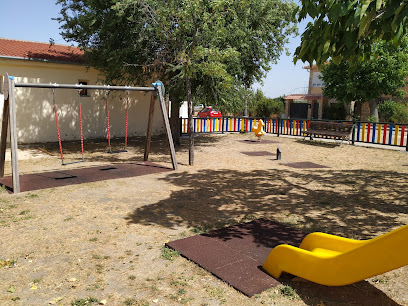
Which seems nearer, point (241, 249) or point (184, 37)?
point (241, 249)

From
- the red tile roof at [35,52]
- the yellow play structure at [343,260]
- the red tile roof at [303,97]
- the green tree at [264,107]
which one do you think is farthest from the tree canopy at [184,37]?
the red tile roof at [303,97]

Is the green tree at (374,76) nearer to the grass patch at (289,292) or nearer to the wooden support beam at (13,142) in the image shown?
the wooden support beam at (13,142)

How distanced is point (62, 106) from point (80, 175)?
789 centimetres

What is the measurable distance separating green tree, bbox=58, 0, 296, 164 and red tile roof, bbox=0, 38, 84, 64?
202 cm

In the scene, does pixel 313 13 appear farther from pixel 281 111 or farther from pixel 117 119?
pixel 281 111

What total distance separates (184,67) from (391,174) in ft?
21.0

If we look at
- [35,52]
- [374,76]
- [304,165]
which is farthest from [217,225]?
[374,76]

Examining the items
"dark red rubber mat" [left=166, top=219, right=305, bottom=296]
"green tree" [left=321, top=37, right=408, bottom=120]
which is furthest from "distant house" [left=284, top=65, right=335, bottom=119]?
"dark red rubber mat" [left=166, top=219, right=305, bottom=296]

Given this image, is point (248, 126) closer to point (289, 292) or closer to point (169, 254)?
point (169, 254)

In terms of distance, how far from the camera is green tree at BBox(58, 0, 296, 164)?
989 cm

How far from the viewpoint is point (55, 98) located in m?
15.6

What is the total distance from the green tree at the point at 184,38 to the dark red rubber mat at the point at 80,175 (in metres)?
1.83

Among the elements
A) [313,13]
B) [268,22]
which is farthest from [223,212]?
[268,22]

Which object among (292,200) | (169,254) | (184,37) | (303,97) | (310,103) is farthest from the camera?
(310,103)
